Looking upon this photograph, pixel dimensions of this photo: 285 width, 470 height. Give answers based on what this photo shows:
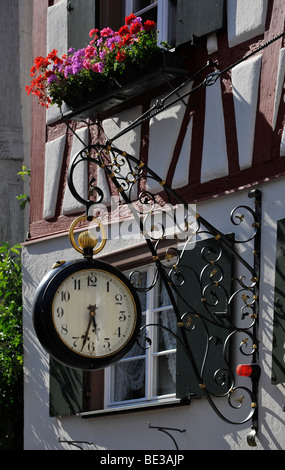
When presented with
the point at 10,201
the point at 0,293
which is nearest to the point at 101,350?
the point at 0,293

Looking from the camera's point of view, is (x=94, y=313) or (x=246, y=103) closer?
(x=94, y=313)

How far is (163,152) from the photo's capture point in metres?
8.69

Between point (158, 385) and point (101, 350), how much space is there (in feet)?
5.33

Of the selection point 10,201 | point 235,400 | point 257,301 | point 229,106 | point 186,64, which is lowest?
point 235,400

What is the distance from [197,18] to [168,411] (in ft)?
9.12

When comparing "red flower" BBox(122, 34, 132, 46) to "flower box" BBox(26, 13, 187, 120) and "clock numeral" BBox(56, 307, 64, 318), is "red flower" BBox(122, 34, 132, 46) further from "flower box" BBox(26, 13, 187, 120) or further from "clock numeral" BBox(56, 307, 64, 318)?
"clock numeral" BBox(56, 307, 64, 318)

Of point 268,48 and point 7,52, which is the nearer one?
point 268,48

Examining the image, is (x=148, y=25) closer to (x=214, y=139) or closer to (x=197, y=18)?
(x=197, y=18)

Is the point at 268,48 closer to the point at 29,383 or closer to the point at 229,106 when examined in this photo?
the point at 229,106

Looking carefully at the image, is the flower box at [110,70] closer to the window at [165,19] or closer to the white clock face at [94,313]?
the window at [165,19]

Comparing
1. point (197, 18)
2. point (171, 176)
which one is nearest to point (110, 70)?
point (197, 18)

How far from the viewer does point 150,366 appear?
8.66m

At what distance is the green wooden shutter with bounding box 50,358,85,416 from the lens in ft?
Answer: 30.1

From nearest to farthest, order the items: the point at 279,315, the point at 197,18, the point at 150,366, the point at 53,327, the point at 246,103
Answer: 1. the point at 53,327
2. the point at 279,315
3. the point at 246,103
4. the point at 197,18
5. the point at 150,366
